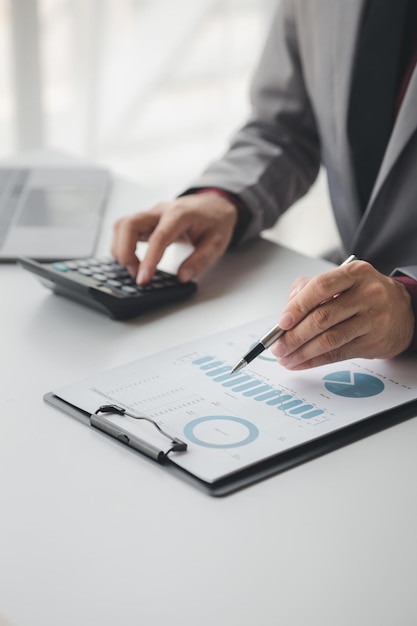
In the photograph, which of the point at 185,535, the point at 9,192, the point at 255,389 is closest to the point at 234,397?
the point at 255,389

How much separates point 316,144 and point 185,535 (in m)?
0.85

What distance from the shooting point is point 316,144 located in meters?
1.34

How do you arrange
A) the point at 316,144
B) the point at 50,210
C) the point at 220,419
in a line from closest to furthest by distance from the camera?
the point at 220,419, the point at 50,210, the point at 316,144

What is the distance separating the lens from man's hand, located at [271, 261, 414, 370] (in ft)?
2.62

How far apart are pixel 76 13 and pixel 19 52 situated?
0.28 metres

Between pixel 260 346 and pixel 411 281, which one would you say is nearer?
pixel 260 346

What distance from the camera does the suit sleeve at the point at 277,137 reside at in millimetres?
1217

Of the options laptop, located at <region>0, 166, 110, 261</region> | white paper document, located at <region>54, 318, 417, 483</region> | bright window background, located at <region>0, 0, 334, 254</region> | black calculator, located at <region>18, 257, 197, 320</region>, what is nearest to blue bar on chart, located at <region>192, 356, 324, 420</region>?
white paper document, located at <region>54, 318, 417, 483</region>

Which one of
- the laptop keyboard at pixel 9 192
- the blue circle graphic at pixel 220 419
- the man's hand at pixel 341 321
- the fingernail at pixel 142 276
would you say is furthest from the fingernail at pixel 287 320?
the laptop keyboard at pixel 9 192

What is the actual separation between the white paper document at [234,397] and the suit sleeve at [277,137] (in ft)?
1.26

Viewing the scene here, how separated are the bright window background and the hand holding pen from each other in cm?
173

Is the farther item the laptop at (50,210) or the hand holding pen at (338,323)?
the laptop at (50,210)

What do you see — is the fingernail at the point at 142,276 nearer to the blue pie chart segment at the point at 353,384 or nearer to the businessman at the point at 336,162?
the businessman at the point at 336,162

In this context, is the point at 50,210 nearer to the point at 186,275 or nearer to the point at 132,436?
the point at 186,275
